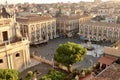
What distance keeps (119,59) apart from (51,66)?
13.0m

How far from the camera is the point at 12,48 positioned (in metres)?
33.4

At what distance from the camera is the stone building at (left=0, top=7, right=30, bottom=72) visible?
107 ft

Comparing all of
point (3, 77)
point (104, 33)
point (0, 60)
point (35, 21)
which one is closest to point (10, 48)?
point (0, 60)

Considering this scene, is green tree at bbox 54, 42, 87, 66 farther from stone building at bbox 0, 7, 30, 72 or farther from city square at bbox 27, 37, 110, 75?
city square at bbox 27, 37, 110, 75

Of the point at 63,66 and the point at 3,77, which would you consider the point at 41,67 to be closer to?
the point at 63,66

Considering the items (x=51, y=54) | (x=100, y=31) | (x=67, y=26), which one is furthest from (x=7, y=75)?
(x=67, y=26)

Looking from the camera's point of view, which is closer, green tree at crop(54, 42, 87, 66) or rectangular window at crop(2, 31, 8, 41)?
green tree at crop(54, 42, 87, 66)

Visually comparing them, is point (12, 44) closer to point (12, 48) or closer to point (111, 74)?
point (12, 48)

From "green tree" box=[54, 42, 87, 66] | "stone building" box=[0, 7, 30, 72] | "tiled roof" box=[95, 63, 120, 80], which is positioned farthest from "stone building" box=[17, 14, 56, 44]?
"tiled roof" box=[95, 63, 120, 80]

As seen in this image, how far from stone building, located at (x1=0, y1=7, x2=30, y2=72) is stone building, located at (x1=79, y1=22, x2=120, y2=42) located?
35224 millimetres

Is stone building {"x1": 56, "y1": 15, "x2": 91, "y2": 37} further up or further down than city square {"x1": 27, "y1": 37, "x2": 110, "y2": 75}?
further up

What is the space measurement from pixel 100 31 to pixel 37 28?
21538 mm

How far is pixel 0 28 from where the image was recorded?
1369 inches

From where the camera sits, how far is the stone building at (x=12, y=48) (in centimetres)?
3269
